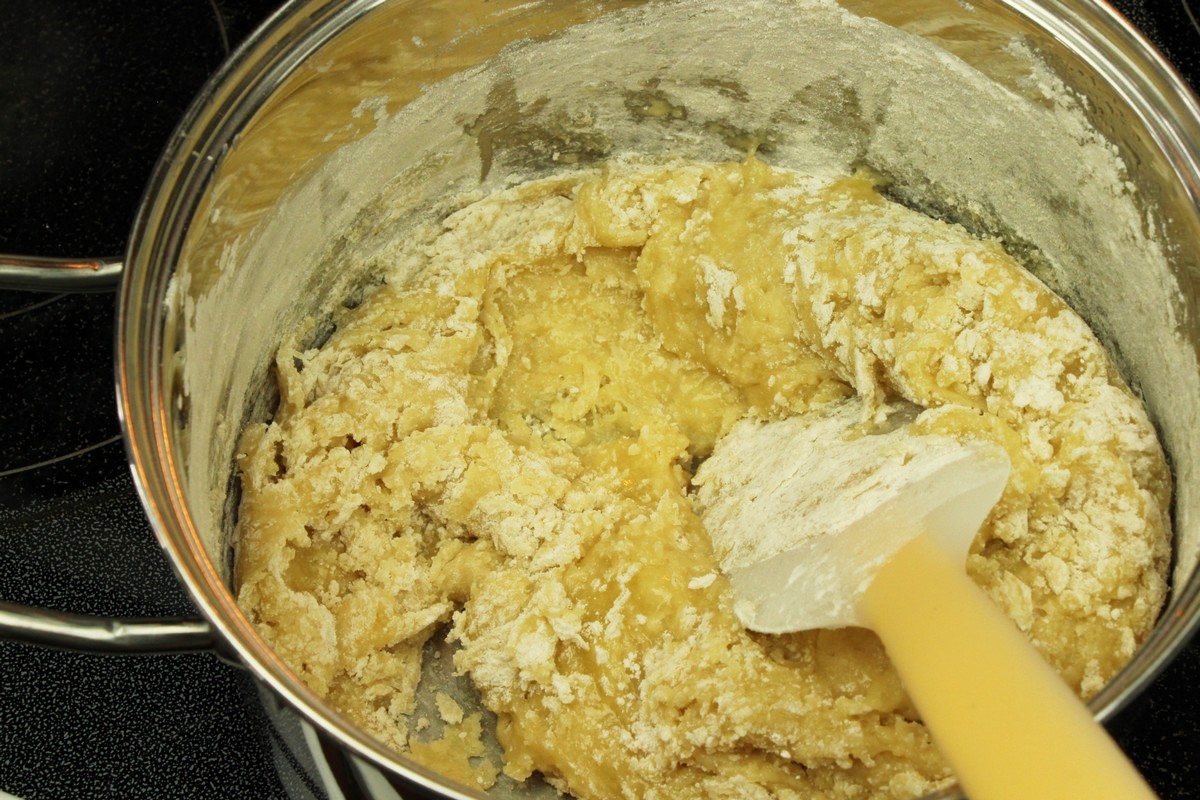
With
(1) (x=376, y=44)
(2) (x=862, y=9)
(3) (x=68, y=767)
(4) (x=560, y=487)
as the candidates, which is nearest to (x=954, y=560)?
(4) (x=560, y=487)

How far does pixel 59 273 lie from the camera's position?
139 centimetres

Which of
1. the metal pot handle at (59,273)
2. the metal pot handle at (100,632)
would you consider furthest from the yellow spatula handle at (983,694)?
the metal pot handle at (59,273)

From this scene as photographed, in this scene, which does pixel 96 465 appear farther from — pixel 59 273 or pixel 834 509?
pixel 834 509

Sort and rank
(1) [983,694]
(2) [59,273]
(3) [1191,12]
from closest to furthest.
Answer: (1) [983,694], (2) [59,273], (3) [1191,12]

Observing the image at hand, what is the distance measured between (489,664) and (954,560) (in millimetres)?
685

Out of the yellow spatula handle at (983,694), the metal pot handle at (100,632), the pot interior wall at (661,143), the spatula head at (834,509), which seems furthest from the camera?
the pot interior wall at (661,143)

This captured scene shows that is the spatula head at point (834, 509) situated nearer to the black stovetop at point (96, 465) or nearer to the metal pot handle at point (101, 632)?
the black stovetop at point (96, 465)

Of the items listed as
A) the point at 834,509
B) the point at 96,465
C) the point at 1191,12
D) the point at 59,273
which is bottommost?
the point at 96,465

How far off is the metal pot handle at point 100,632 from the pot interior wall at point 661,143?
279 mm

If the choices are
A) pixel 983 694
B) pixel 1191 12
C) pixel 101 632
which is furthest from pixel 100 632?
pixel 1191 12

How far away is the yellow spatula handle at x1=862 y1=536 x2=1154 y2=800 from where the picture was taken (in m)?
1.00

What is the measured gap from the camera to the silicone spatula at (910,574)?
103cm

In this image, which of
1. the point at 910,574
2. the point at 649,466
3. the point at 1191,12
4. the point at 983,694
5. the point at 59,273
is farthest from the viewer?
the point at 1191,12

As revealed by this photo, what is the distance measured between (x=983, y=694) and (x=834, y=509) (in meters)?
0.37
